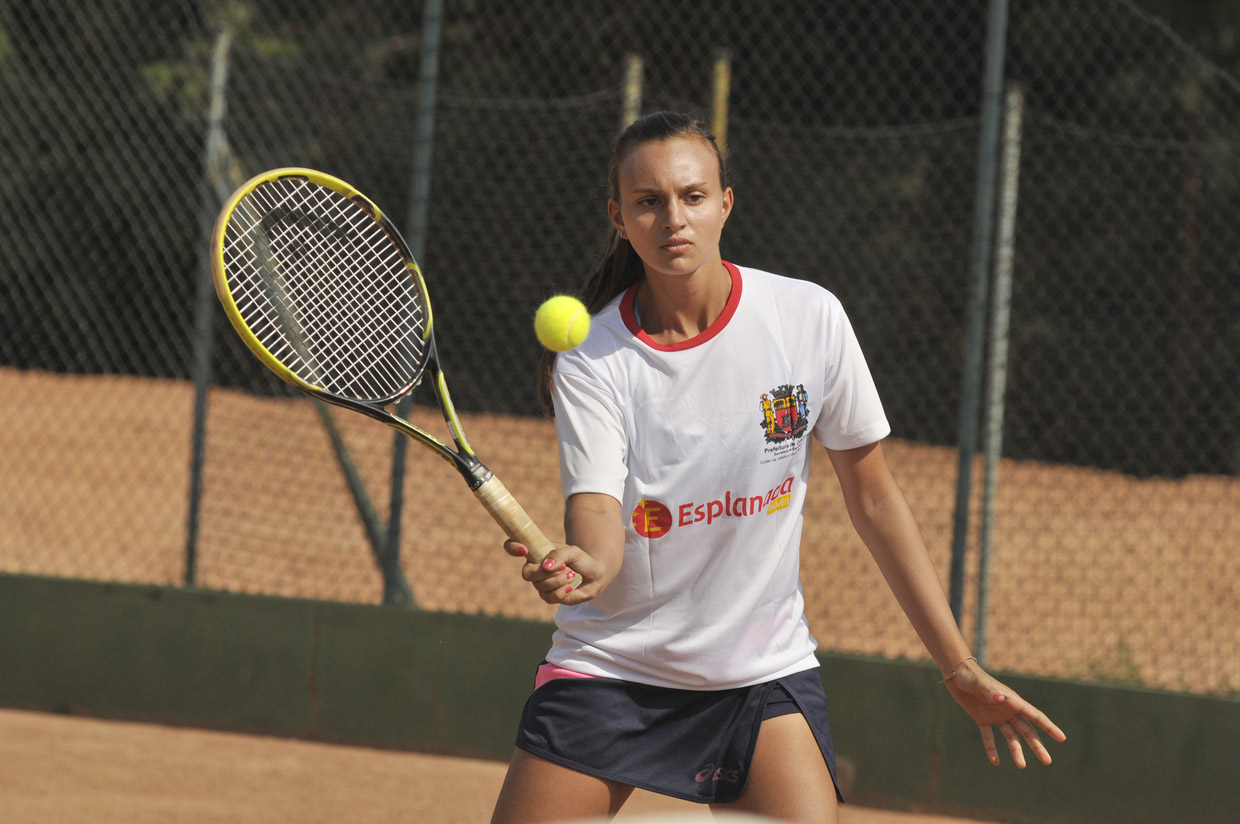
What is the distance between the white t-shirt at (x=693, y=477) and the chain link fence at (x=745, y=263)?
15.3 ft

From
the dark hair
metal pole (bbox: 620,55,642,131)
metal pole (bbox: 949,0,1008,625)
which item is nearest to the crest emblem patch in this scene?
the dark hair

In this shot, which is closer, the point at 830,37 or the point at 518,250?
the point at 518,250

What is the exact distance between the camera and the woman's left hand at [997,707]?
226 centimetres

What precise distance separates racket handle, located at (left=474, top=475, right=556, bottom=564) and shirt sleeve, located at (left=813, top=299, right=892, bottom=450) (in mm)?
596

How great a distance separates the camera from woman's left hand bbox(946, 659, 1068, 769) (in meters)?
2.26

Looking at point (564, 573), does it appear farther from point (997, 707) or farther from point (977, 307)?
point (977, 307)

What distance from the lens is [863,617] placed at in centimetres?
713

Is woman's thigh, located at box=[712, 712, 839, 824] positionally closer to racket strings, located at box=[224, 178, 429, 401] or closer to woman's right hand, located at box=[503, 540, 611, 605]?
woman's right hand, located at box=[503, 540, 611, 605]

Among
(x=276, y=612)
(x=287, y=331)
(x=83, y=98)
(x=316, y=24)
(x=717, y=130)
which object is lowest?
(x=276, y=612)

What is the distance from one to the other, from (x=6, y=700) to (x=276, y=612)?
3.71 ft

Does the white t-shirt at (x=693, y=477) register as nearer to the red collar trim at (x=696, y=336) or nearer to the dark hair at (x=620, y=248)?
the red collar trim at (x=696, y=336)

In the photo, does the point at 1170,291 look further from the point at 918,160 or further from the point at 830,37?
the point at 830,37

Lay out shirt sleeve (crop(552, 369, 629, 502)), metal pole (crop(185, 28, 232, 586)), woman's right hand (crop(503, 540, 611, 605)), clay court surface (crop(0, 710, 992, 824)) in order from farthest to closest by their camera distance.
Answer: metal pole (crop(185, 28, 232, 586)) → clay court surface (crop(0, 710, 992, 824)) → shirt sleeve (crop(552, 369, 629, 502)) → woman's right hand (crop(503, 540, 611, 605))

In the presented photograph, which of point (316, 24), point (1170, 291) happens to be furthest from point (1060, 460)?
point (316, 24)
